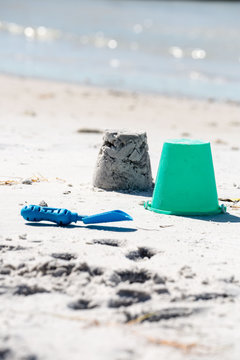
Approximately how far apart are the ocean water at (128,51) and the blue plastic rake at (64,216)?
341 inches

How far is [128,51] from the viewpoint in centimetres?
1969

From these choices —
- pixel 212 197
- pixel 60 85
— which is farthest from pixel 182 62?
pixel 212 197

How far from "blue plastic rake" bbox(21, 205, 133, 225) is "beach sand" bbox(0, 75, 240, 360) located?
0.17 ft

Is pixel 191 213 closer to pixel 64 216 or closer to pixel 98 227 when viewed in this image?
pixel 98 227

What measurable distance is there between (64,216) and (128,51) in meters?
15.8

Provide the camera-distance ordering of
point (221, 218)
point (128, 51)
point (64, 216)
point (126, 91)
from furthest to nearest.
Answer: point (128, 51) < point (126, 91) < point (221, 218) < point (64, 216)

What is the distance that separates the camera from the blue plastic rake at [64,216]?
4.39 metres

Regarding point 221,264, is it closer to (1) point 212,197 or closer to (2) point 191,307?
(2) point 191,307

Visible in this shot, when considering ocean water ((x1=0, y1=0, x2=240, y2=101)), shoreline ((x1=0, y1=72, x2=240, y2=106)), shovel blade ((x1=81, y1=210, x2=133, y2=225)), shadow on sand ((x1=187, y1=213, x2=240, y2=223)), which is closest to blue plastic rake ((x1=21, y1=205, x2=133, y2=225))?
shovel blade ((x1=81, y1=210, x2=133, y2=225))

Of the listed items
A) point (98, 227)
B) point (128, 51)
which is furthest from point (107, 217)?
point (128, 51)

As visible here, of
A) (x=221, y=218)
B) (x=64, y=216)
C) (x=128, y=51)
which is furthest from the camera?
(x=128, y=51)

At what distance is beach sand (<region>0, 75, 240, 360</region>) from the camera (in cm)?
290

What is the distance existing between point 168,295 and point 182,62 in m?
14.7

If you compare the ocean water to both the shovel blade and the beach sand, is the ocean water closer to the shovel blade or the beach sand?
the beach sand
